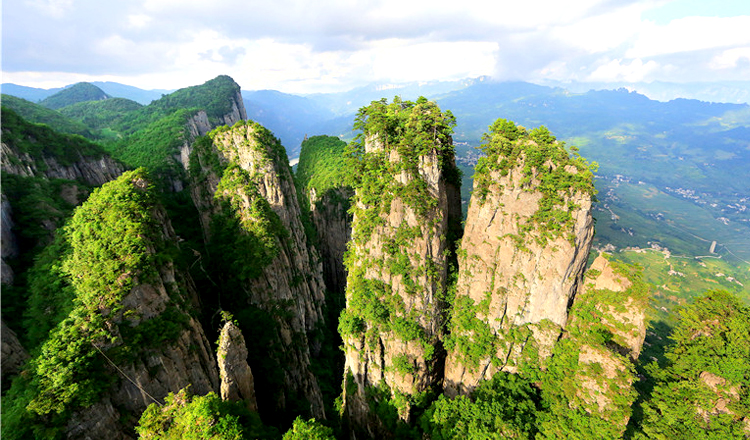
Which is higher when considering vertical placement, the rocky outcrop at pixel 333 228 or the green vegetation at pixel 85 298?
the green vegetation at pixel 85 298

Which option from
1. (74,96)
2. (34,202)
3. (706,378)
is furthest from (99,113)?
(706,378)

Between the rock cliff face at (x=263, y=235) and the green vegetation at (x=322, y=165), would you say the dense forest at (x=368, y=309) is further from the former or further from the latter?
the green vegetation at (x=322, y=165)

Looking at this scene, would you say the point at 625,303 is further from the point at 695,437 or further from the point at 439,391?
the point at 439,391

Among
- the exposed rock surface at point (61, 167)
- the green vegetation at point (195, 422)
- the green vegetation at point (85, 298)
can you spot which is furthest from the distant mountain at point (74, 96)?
the green vegetation at point (195, 422)

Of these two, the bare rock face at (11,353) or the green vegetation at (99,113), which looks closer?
the bare rock face at (11,353)

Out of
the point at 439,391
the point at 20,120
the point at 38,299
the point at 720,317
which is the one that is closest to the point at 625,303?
the point at 720,317

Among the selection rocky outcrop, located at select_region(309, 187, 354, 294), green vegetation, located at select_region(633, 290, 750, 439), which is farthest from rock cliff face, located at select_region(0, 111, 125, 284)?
green vegetation, located at select_region(633, 290, 750, 439)

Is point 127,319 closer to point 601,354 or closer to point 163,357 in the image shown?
point 163,357
